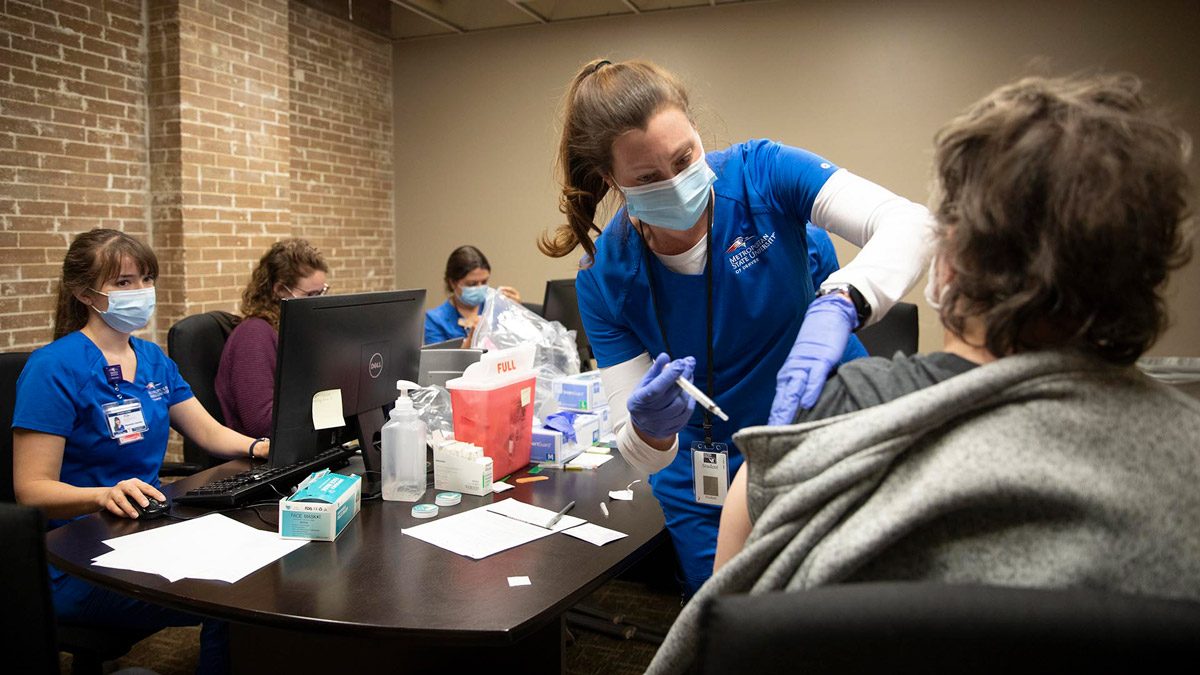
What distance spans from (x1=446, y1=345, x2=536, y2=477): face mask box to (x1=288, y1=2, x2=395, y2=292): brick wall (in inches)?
146

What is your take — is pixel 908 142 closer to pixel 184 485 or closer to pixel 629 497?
pixel 629 497

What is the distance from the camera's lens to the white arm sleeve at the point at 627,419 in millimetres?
1420

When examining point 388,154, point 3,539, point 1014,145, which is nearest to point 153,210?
point 388,154

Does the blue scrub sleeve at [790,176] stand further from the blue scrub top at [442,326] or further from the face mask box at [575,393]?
the blue scrub top at [442,326]

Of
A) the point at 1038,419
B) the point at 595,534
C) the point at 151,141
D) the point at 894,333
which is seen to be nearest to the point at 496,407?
the point at 595,534

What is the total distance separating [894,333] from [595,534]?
175cm

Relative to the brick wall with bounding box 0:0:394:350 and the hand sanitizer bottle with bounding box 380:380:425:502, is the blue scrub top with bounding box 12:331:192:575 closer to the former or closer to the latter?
the hand sanitizer bottle with bounding box 380:380:425:502

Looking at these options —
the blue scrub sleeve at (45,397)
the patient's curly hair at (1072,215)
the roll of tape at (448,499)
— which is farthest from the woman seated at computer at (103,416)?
the patient's curly hair at (1072,215)

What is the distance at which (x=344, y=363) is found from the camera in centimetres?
178

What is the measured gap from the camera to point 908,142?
4.85 meters

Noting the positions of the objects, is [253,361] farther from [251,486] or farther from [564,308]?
[564,308]

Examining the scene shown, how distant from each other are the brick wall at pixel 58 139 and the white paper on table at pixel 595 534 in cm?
323

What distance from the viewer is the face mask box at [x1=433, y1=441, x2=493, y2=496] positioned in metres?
1.75

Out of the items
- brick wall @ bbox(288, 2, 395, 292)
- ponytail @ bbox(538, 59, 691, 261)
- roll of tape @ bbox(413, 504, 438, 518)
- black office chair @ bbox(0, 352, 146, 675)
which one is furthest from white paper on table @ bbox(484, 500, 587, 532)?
brick wall @ bbox(288, 2, 395, 292)
